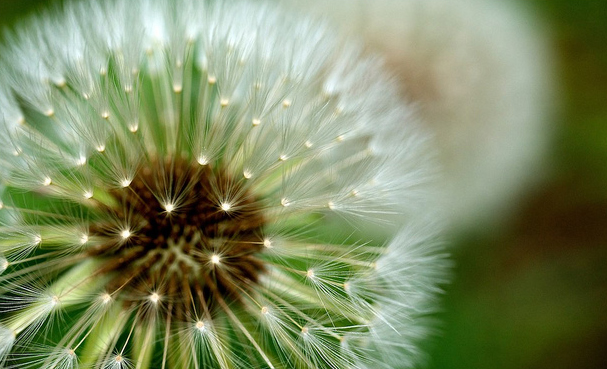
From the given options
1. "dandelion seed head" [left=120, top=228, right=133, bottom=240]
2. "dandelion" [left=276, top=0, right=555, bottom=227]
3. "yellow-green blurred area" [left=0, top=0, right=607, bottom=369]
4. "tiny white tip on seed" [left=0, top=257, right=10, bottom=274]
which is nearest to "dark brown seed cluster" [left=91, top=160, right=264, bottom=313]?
"dandelion seed head" [left=120, top=228, right=133, bottom=240]

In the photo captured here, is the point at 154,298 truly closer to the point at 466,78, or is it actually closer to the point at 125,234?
Result: the point at 125,234

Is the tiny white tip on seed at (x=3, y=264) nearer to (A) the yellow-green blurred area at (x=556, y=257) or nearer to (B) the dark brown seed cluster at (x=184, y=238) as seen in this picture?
(B) the dark brown seed cluster at (x=184, y=238)

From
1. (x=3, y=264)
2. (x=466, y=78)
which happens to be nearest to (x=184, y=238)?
(x=3, y=264)

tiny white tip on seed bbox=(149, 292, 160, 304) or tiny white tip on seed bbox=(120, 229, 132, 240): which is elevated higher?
tiny white tip on seed bbox=(120, 229, 132, 240)

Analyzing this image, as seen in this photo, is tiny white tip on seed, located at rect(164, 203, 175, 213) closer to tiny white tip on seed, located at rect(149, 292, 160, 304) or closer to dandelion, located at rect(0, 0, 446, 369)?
dandelion, located at rect(0, 0, 446, 369)

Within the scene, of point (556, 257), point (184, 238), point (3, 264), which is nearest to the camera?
point (3, 264)

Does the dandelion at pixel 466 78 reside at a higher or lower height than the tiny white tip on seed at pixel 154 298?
higher

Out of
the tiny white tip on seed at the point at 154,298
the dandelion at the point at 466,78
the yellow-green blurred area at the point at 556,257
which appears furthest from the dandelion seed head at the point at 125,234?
the yellow-green blurred area at the point at 556,257
